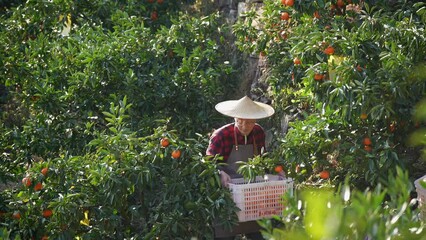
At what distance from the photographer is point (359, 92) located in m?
6.00

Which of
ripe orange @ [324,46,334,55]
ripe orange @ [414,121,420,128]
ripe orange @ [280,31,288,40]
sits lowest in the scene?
ripe orange @ [414,121,420,128]

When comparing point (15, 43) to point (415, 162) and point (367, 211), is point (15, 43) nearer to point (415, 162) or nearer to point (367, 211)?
point (415, 162)

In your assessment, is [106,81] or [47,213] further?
[106,81]

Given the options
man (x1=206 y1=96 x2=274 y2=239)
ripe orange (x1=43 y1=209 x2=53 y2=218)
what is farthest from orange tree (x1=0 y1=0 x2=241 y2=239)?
man (x1=206 y1=96 x2=274 y2=239)

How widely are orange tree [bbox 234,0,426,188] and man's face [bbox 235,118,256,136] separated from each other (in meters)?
0.27

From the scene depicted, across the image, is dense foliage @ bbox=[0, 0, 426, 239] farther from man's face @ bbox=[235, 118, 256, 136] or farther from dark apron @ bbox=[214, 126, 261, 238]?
man's face @ bbox=[235, 118, 256, 136]

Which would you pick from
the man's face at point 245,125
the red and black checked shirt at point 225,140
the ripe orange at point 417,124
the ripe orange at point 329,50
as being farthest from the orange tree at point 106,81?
the ripe orange at point 417,124

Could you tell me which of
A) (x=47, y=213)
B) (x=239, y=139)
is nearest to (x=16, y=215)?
(x=47, y=213)

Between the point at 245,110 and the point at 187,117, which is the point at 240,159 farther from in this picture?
the point at 187,117

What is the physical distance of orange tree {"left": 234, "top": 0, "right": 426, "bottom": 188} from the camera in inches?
238

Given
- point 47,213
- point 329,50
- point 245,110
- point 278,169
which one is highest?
point 329,50

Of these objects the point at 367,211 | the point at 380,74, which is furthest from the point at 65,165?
the point at 367,211

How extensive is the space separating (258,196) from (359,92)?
1.00 m

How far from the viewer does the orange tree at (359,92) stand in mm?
6039
